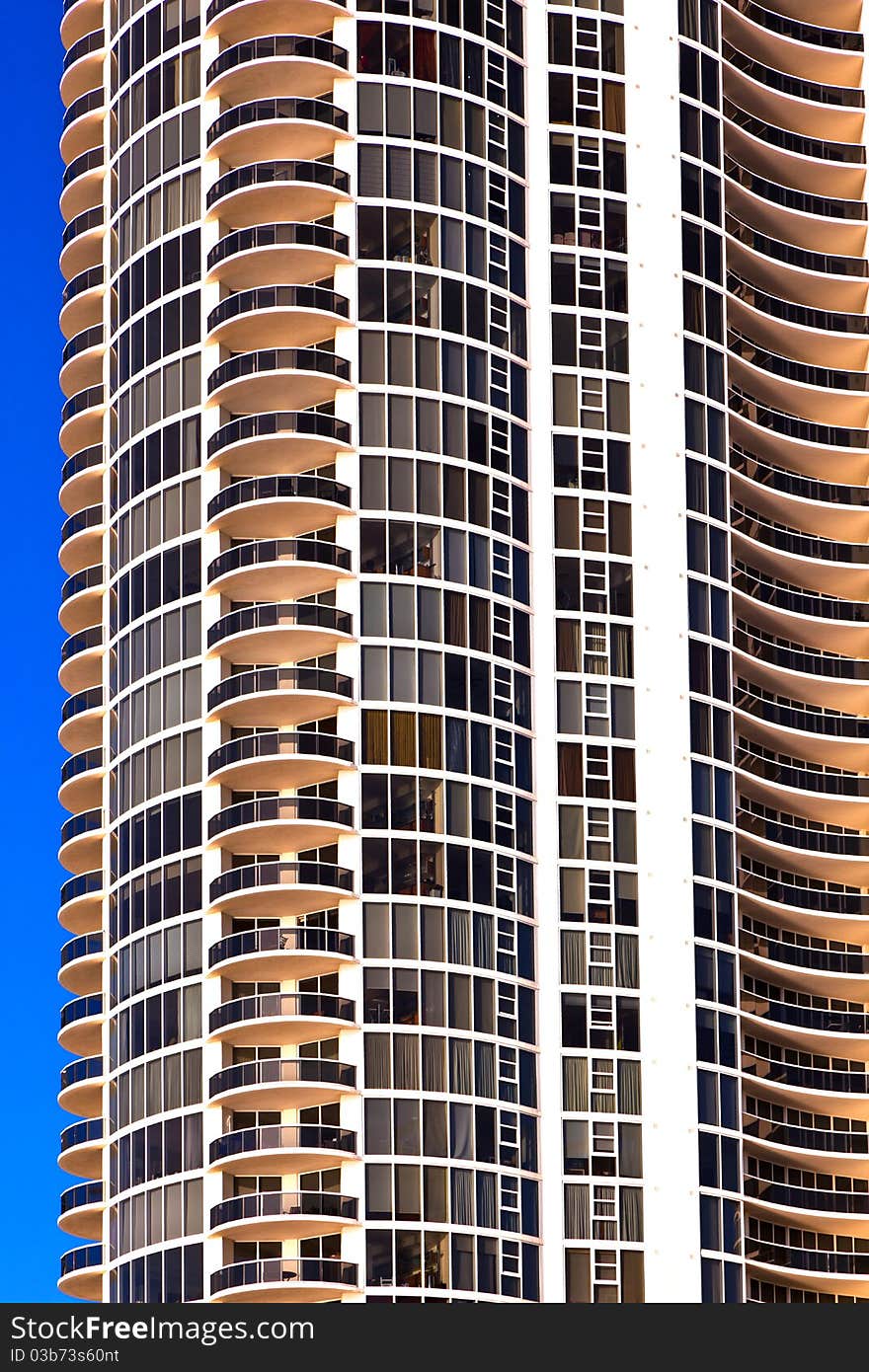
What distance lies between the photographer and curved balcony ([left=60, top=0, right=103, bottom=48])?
14825cm

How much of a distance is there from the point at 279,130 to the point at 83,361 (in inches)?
757

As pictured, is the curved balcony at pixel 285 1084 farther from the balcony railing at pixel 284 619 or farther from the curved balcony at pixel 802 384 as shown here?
the curved balcony at pixel 802 384

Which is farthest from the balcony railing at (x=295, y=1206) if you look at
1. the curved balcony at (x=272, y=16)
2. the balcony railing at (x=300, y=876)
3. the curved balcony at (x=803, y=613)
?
the curved balcony at (x=272, y=16)

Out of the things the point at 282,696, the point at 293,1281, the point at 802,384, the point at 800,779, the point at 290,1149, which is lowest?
the point at 293,1281

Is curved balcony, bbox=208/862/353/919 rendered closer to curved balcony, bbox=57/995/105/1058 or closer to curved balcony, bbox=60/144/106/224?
curved balcony, bbox=57/995/105/1058

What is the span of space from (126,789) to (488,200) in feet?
86.9

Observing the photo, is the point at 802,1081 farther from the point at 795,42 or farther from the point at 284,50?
the point at 795,42

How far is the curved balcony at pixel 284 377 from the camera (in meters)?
126

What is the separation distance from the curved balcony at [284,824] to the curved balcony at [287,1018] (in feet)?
18.3

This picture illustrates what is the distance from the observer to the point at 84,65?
147 m

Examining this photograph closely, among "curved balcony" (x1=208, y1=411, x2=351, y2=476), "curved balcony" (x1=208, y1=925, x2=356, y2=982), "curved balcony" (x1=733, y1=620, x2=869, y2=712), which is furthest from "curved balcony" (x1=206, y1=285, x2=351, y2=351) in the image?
"curved balcony" (x1=208, y1=925, x2=356, y2=982)

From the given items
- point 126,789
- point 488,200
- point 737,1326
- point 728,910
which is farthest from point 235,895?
point 737,1326

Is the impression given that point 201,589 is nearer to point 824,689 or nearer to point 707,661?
point 707,661

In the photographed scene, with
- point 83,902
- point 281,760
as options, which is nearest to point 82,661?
point 83,902
